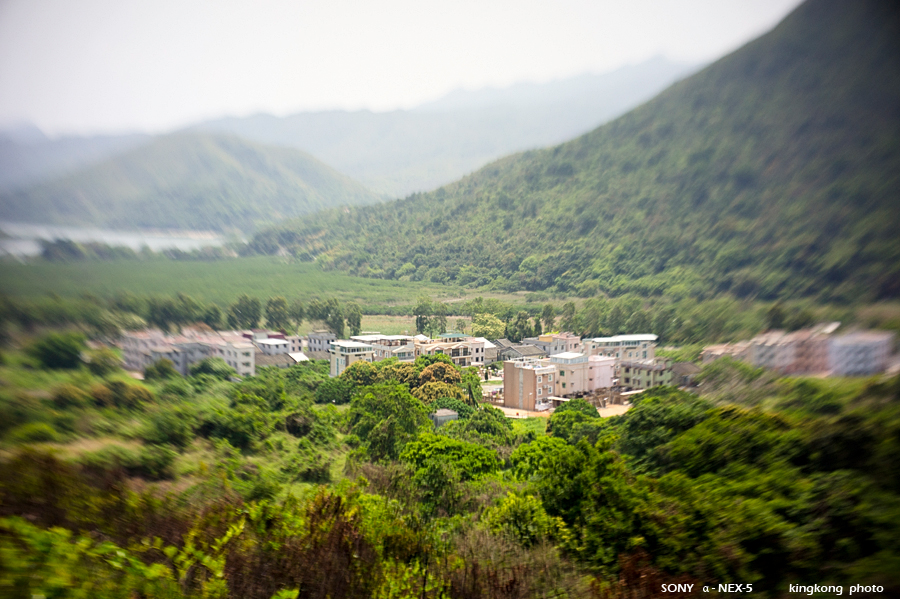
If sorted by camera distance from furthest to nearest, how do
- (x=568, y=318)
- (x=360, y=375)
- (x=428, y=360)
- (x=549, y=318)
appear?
1. (x=549, y=318)
2. (x=568, y=318)
3. (x=428, y=360)
4. (x=360, y=375)

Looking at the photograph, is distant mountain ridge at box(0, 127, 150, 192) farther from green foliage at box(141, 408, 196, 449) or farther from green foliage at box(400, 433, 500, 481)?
green foliage at box(400, 433, 500, 481)

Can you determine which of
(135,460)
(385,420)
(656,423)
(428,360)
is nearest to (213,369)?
(385,420)

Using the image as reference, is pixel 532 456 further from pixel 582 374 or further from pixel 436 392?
pixel 582 374

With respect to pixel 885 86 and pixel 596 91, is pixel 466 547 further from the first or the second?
pixel 596 91

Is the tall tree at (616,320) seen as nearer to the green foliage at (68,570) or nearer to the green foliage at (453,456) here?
the green foliage at (453,456)

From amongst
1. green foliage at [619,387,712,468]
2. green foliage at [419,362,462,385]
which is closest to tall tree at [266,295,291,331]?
green foliage at [419,362,462,385]
